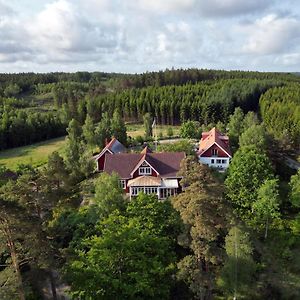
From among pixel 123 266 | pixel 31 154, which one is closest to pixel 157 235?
pixel 123 266

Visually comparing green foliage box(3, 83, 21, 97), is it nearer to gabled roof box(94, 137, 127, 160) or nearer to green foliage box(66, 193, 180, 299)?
gabled roof box(94, 137, 127, 160)

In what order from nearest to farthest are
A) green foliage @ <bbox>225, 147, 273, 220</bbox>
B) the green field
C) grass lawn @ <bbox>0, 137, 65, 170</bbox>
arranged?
green foliage @ <bbox>225, 147, 273, 220</bbox> → grass lawn @ <bbox>0, 137, 65, 170</bbox> → the green field

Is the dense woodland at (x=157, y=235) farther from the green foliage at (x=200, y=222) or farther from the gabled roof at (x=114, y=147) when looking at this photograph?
the gabled roof at (x=114, y=147)

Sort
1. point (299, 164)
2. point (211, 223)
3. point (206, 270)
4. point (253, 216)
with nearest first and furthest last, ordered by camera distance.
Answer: point (211, 223)
point (206, 270)
point (253, 216)
point (299, 164)

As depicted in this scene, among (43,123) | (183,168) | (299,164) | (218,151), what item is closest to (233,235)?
(183,168)

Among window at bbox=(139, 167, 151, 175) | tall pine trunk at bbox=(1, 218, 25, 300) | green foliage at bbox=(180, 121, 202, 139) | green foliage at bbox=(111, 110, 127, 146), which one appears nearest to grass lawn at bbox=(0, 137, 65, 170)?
green foliage at bbox=(111, 110, 127, 146)

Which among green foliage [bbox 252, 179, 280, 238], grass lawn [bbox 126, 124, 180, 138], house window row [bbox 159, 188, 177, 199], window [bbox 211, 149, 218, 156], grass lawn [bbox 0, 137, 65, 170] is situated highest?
window [bbox 211, 149, 218, 156]

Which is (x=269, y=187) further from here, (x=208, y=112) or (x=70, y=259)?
(x=208, y=112)
